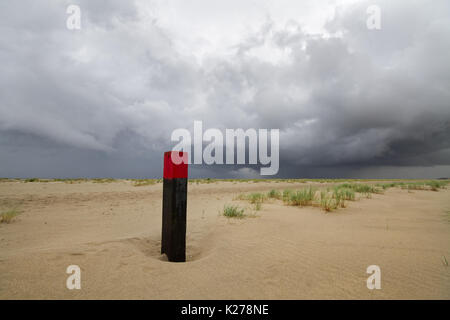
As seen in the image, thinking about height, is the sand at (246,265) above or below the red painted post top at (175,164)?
below

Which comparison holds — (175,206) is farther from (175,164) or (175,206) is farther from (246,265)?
(246,265)

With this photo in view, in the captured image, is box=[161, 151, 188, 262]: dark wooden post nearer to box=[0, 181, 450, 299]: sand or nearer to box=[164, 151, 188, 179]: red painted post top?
box=[164, 151, 188, 179]: red painted post top

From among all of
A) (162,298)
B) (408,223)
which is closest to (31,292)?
(162,298)

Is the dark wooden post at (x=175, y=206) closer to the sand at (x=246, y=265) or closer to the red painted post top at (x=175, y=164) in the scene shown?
the red painted post top at (x=175, y=164)

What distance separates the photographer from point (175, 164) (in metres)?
2.90

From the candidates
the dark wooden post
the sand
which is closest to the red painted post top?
the dark wooden post

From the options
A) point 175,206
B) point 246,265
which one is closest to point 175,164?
point 175,206

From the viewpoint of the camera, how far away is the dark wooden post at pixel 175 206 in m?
2.89

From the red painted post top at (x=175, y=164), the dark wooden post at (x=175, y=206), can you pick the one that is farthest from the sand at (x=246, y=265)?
the red painted post top at (x=175, y=164)

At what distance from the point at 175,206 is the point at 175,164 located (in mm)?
A: 535

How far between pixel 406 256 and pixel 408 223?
2588 millimetres

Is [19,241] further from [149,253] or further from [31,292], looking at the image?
[31,292]

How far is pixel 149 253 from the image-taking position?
3.12 metres
